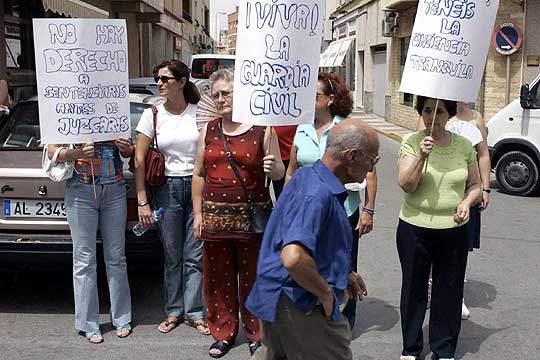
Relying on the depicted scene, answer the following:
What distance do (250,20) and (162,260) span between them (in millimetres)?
1943

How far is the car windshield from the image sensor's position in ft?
17.8

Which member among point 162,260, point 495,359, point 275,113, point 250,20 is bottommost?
point 495,359

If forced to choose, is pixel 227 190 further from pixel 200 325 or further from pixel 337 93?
pixel 200 325

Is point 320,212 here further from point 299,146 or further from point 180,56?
point 180,56

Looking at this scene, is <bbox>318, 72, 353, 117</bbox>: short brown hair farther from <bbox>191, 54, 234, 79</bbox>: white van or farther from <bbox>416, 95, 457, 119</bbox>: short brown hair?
<bbox>191, 54, 234, 79</bbox>: white van

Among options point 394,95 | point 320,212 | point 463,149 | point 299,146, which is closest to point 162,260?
point 299,146

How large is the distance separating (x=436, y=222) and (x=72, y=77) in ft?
7.58

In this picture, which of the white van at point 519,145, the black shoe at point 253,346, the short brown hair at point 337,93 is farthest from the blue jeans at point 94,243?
the white van at point 519,145

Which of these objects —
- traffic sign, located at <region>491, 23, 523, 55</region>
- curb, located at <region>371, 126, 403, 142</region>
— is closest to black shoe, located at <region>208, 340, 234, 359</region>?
traffic sign, located at <region>491, 23, 523, 55</region>

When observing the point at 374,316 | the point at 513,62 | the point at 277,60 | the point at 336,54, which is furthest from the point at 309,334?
the point at 336,54

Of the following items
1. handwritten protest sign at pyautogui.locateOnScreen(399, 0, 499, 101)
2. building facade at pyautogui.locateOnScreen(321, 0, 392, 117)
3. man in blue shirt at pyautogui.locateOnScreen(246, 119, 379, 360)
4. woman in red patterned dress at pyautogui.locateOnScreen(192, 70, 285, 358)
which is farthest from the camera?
building facade at pyautogui.locateOnScreen(321, 0, 392, 117)

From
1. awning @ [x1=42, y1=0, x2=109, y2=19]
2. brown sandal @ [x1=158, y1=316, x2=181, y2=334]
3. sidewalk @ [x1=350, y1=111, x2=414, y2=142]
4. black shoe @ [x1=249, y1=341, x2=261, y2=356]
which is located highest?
awning @ [x1=42, y1=0, x2=109, y2=19]

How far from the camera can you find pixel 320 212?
8.31ft

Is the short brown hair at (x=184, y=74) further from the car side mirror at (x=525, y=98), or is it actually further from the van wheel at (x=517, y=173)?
the van wheel at (x=517, y=173)
